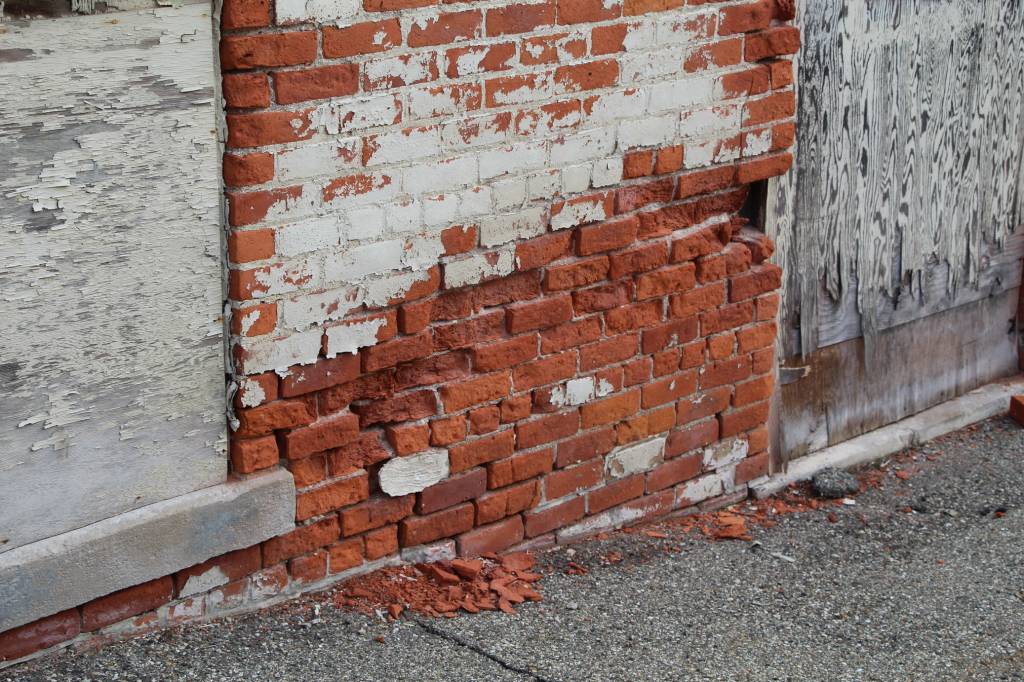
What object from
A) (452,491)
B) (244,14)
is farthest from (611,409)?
(244,14)

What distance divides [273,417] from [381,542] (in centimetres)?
52

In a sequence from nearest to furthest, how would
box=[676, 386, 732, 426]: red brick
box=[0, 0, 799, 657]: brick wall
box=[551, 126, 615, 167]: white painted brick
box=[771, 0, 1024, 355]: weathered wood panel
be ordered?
box=[0, 0, 799, 657]: brick wall, box=[551, 126, 615, 167]: white painted brick, box=[676, 386, 732, 426]: red brick, box=[771, 0, 1024, 355]: weathered wood panel

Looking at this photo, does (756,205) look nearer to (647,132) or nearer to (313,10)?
(647,132)

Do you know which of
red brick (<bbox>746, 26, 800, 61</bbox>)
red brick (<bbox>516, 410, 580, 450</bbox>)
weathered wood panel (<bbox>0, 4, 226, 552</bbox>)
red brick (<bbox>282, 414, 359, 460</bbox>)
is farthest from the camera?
red brick (<bbox>746, 26, 800, 61</bbox>)

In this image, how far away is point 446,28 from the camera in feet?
9.82

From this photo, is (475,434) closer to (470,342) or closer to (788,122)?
(470,342)

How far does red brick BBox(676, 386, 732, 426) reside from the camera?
12.8 ft

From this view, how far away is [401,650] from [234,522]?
1.64ft

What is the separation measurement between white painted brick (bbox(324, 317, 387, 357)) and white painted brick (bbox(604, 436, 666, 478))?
95 cm

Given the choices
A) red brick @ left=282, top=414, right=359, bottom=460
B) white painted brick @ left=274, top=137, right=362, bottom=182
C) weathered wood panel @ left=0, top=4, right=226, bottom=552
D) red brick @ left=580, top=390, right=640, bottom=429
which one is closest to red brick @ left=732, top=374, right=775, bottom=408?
red brick @ left=580, top=390, right=640, bottom=429

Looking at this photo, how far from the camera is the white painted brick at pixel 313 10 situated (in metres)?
2.73

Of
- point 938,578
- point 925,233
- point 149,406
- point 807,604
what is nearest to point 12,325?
point 149,406

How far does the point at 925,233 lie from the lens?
182 inches

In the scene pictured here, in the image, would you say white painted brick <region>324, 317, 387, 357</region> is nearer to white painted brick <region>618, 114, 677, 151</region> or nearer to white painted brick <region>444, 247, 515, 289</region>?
white painted brick <region>444, 247, 515, 289</region>
